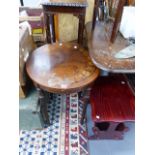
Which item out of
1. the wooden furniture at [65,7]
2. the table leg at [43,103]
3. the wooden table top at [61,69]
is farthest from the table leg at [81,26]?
the table leg at [43,103]

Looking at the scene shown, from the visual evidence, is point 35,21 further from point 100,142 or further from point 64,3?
point 100,142

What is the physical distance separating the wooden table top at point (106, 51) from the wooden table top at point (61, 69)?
9 cm

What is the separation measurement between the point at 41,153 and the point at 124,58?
81cm

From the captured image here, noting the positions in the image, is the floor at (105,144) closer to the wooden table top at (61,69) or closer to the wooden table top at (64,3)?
the wooden table top at (61,69)

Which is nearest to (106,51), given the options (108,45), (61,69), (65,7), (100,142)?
(108,45)

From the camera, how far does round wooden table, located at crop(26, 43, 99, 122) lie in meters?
0.95

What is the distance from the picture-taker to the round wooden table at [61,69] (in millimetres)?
954

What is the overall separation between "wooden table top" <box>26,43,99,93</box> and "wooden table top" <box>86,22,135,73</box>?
0.09m

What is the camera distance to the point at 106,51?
1.01 m
